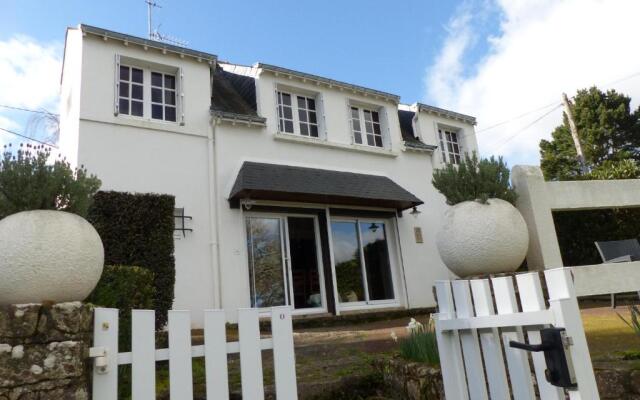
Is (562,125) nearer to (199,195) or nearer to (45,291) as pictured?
(199,195)

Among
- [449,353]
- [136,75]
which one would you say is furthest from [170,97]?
[449,353]

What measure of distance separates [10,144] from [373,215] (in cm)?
954

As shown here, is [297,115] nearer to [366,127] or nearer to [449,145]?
[366,127]

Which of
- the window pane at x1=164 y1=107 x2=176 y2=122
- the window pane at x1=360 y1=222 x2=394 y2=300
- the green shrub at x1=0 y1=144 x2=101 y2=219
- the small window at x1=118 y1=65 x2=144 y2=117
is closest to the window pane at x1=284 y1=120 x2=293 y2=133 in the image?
the window pane at x1=164 y1=107 x2=176 y2=122

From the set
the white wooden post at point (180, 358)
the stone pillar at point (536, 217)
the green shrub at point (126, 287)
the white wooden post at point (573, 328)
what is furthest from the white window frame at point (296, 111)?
the white wooden post at point (573, 328)

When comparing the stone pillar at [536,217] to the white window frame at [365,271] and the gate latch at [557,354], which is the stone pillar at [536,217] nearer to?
the gate latch at [557,354]

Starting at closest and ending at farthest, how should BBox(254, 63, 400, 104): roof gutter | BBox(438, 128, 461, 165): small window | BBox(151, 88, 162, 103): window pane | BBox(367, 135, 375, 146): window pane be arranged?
1. BBox(151, 88, 162, 103): window pane
2. BBox(254, 63, 400, 104): roof gutter
3. BBox(367, 135, 375, 146): window pane
4. BBox(438, 128, 461, 165): small window

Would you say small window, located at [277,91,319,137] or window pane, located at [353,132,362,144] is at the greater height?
small window, located at [277,91,319,137]

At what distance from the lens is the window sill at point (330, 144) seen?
10.9 m

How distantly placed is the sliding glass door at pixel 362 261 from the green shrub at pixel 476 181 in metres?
7.04

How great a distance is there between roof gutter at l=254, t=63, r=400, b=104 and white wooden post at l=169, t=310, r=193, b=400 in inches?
382

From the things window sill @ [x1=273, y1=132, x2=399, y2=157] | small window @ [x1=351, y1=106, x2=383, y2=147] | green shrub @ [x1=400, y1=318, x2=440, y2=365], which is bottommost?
green shrub @ [x1=400, y1=318, x2=440, y2=365]

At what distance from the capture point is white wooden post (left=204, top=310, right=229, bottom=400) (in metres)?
2.32

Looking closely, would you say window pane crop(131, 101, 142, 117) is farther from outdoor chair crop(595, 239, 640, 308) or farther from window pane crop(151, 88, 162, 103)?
outdoor chair crop(595, 239, 640, 308)
